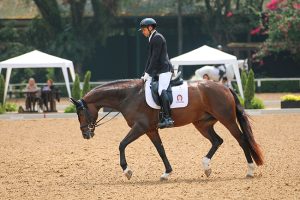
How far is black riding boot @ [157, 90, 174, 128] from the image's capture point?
12219 millimetres

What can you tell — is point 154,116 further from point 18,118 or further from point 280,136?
point 18,118

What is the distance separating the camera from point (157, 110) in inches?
489

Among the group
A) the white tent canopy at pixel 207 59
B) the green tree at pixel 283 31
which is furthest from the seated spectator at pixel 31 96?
the green tree at pixel 283 31

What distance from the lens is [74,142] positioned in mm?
18156

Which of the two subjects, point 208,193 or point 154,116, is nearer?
point 208,193

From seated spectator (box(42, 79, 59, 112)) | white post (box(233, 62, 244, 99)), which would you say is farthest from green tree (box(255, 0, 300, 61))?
seated spectator (box(42, 79, 59, 112))

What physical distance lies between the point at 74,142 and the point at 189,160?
4632mm

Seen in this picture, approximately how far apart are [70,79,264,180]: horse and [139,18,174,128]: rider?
0.64 ft

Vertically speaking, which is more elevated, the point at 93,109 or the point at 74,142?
the point at 93,109

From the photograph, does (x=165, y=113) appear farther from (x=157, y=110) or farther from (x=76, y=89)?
(x=76, y=89)

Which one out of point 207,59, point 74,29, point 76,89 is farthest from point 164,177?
point 74,29

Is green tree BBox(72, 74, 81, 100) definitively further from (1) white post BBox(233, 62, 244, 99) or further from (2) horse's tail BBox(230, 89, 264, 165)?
(2) horse's tail BBox(230, 89, 264, 165)

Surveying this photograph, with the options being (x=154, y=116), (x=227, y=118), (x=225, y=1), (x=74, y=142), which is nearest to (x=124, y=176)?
(x=154, y=116)

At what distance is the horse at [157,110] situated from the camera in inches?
484
